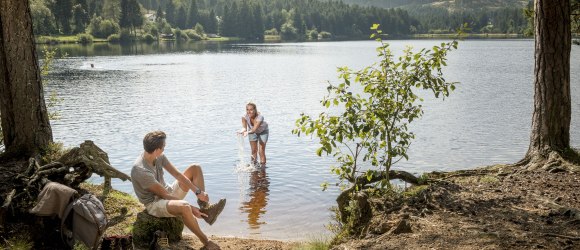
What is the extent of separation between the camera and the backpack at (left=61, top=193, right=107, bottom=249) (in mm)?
6922

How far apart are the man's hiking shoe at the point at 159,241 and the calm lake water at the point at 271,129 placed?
2743mm

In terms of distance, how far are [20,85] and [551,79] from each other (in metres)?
8.93

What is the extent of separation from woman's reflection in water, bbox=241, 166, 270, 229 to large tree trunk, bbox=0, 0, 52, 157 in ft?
13.8

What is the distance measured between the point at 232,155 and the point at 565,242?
1274 cm

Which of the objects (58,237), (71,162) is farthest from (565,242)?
(71,162)

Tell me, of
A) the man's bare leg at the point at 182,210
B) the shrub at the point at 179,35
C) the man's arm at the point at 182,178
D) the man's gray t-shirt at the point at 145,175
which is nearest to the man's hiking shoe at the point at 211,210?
the man's arm at the point at 182,178

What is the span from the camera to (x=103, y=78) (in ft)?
159

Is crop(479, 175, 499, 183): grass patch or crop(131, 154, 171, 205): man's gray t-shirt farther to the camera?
crop(479, 175, 499, 183): grass patch

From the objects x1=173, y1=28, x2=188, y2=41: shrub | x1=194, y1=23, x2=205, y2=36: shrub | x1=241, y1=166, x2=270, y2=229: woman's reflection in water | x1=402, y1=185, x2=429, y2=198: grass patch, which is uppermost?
x1=194, y1=23, x2=205, y2=36: shrub

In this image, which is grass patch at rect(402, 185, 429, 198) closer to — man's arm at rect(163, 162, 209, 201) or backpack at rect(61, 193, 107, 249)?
man's arm at rect(163, 162, 209, 201)

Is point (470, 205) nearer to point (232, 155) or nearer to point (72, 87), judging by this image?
point (232, 155)

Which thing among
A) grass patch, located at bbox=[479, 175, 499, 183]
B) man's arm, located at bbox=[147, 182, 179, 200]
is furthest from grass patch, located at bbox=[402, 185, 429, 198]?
man's arm, located at bbox=[147, 182, 179, 200]

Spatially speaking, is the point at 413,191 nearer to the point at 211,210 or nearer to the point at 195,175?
the point at 211,210

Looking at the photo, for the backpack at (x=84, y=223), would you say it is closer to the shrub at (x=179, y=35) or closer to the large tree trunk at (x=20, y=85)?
the large tree trunk at (x=20, y=85)
